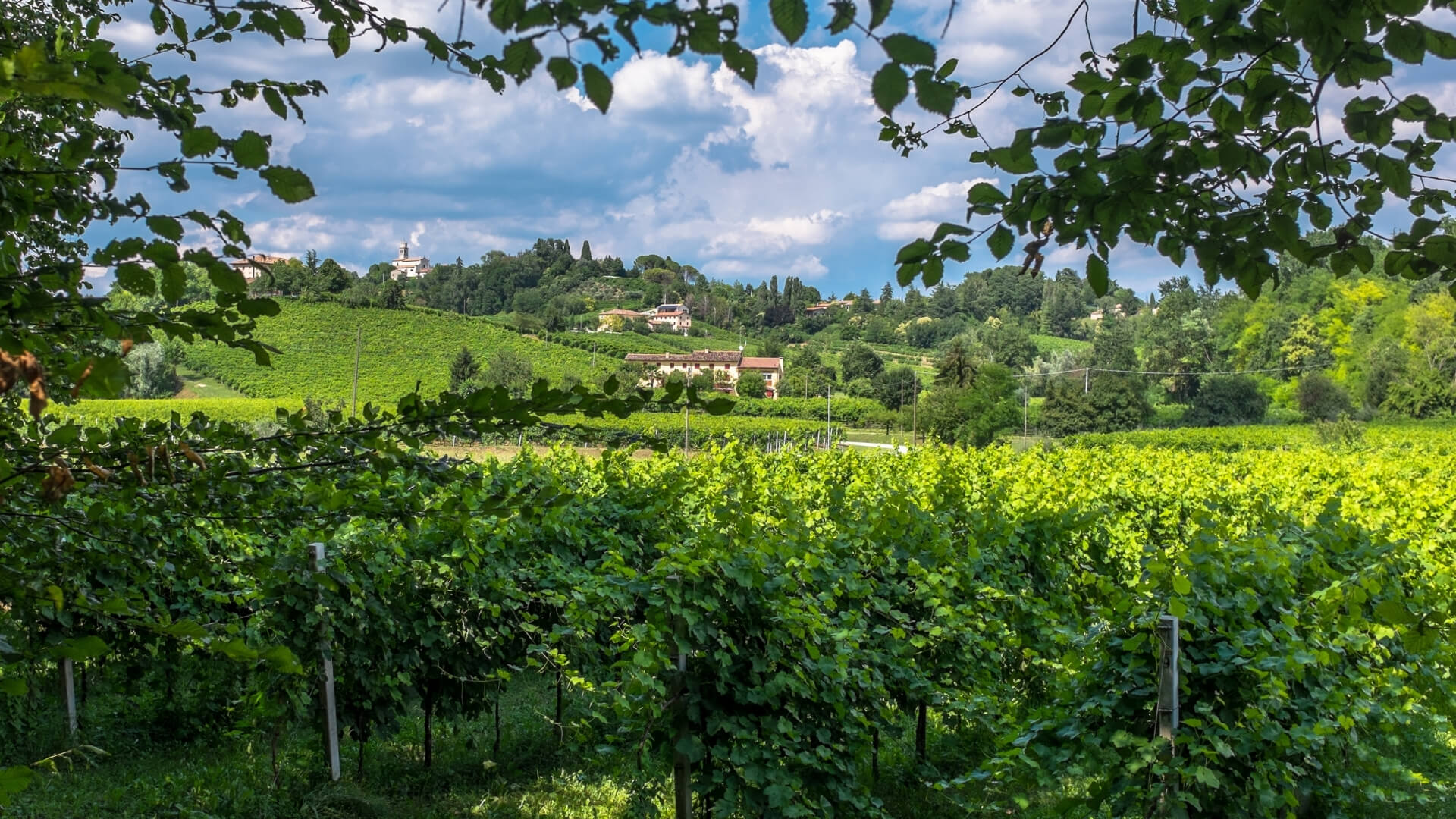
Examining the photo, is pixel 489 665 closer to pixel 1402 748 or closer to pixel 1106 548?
pixel 1106 548

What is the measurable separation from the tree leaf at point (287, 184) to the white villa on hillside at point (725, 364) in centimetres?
7325

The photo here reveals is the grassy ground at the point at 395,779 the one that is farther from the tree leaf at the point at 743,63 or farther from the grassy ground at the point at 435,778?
the tree leaf at the point at 743,63

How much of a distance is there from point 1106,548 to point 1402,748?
7.30ft

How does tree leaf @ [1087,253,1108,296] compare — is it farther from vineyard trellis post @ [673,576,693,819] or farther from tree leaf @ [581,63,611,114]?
vineyard trellis post @ [673,576,693,819]

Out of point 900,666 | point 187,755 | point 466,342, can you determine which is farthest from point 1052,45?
point 466,342

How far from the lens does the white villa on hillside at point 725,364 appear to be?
77625 mm

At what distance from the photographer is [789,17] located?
141cm

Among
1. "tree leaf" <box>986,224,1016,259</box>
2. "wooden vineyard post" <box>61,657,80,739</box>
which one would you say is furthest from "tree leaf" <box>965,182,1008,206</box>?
"wooden vineyard post" <box>61,657,80,739</box>

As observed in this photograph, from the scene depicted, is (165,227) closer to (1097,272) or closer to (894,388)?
(1097,272)

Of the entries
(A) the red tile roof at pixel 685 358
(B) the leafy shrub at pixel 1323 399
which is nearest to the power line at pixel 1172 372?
(B) the leafy shrub at pixel 1323 399

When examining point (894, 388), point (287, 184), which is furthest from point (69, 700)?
point (894, 388)

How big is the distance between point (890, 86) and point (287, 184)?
0.99 m

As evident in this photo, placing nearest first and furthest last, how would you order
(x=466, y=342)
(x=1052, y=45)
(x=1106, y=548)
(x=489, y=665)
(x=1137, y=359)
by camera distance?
(x=1052, y=45) < (x=489, y=665) < (x=1106, y=548) < (x=466, y=342) < (x=1137, y=359)

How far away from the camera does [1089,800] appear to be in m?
3.33
